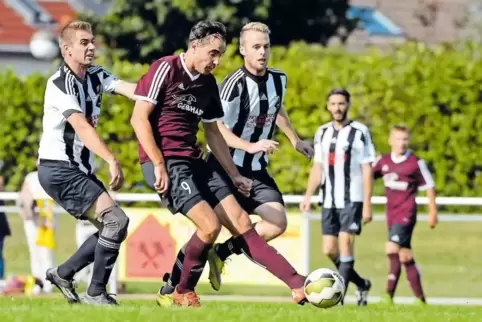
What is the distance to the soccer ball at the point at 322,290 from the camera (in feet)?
32.7

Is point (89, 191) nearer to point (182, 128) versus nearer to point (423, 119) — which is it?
point (182, 128)

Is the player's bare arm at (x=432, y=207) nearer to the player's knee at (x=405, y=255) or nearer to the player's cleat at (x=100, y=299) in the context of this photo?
the player's knee at (x=405, y=255)

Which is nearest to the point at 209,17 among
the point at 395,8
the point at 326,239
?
the point at 326,239

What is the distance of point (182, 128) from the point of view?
10.3 metres

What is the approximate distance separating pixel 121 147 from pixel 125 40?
8.76 meters

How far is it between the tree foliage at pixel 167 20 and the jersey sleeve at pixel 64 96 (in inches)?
768

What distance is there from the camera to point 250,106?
11.3 m

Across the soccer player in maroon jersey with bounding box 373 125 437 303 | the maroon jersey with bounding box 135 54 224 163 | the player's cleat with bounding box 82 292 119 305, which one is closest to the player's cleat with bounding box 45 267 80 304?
the player's cleat with bounding box 82 292 119 305

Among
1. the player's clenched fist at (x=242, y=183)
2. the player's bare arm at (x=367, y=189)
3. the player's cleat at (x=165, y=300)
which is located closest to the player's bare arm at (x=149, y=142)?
the player's clenched fist at (x=242, y=183)

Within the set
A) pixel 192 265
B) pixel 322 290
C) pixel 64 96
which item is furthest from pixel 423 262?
pixel 64 96

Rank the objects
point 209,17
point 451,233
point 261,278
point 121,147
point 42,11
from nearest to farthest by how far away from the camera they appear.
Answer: point 261,278
point 451,233
point 121,147
point 209,17
point 42,11

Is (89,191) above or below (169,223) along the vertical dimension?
above

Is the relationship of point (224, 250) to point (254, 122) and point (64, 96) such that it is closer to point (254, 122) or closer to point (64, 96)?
point (254, 122)

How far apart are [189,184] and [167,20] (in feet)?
67.2
